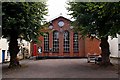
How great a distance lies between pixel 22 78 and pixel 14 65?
892cm

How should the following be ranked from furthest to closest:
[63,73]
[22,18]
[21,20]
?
[22,18]
[21,20]
[63,73]

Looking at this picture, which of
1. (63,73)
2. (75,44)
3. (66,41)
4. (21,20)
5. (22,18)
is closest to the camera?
(63,73)

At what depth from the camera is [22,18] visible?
976 inches

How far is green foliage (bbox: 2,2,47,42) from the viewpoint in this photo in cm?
2375

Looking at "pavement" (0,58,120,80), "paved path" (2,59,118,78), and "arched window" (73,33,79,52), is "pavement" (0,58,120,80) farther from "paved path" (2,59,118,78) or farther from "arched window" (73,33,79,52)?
"arched window" (73,33,79,52)

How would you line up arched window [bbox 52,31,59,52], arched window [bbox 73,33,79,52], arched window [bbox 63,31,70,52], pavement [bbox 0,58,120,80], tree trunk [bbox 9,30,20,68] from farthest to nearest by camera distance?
arched window [bbox 73,33,79,52] → arched window [bbox 63,31,70,52] → arched window [bbox 52,31,59,52] → tree trunk [bbox 9,30,20,68] → pavement [bbox 0,58,120,80]

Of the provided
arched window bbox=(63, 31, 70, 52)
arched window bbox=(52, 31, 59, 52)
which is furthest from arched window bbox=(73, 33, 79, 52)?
arched window bbox=(52, 31, 59, 52)

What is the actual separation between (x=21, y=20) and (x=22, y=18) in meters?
0.55

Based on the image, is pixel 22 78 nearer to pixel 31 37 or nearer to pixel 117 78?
pixel 117 78

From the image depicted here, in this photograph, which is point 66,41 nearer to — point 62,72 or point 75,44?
point 75,44

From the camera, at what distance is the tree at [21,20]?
23900 mm

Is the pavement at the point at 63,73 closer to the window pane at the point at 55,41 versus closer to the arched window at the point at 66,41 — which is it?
the window pane at the point at 55,41

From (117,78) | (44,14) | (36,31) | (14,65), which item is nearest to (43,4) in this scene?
(44,14)

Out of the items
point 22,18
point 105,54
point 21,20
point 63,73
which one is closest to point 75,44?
point 105,54
